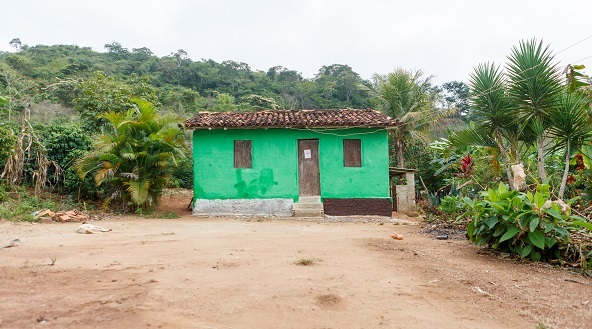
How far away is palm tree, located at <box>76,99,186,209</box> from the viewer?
1120 cm

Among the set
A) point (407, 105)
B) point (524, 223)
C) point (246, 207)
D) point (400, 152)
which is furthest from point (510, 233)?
point (407, 105)

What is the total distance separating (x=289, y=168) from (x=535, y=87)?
24.2ft

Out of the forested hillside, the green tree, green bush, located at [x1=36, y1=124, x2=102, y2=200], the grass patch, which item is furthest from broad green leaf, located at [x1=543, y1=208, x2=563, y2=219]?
the forested hillside

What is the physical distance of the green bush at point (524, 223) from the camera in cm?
478

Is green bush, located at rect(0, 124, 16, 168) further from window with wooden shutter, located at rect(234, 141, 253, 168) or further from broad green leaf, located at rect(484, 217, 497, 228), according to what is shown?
broad green leaf, located at rect(484, 217, 497, 228)

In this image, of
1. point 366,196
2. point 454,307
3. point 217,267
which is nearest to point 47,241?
point 217,267

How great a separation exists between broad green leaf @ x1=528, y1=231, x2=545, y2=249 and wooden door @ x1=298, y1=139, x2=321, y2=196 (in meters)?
8.18

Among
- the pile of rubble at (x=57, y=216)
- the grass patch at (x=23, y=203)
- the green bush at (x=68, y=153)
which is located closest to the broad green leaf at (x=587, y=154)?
the pile of rubble at (x=57, y=216)

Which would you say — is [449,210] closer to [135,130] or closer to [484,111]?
[484,111]

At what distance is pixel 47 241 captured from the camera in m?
6.64

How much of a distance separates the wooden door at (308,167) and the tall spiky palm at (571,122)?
7.19 metres

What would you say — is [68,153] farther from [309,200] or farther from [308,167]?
[309,200]

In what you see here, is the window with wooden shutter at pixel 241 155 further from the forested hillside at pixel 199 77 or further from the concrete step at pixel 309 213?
the forested hillside at pixel 199 77

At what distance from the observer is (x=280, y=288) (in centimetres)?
369
